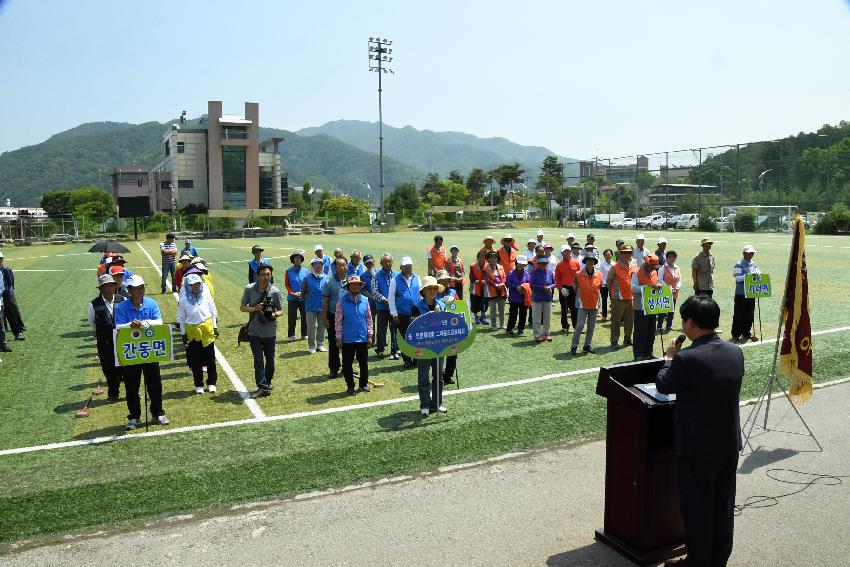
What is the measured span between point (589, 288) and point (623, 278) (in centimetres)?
87

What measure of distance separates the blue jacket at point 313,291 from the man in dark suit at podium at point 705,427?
9354mm

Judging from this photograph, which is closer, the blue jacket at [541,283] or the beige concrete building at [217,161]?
the blue jacket at [541,283]

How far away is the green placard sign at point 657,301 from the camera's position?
1157 cm

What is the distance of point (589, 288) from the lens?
42.2 ft

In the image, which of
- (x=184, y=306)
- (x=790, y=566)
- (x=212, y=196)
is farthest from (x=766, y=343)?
(x=212, y=196)

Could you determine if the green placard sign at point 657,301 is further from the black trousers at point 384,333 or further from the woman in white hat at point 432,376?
the black trousers at point 384,333

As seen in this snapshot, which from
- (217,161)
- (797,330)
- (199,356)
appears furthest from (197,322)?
(217,161)

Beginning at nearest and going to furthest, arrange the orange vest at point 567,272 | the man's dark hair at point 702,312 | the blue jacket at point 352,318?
the man's dark hair at point 702,312, the blue jacket at point 352,318, the orange vest at point 567,272

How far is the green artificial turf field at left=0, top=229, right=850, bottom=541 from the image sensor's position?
6.79 metres

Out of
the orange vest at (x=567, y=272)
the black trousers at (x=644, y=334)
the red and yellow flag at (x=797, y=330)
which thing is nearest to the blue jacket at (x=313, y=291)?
the orange vest at (x=567, y=272)

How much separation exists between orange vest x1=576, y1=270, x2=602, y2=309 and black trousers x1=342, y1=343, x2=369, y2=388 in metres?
4.62

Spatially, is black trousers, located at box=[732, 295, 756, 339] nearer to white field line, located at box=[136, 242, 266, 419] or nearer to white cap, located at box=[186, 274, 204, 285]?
white field line, located at box=[136, 242, 266, 419]

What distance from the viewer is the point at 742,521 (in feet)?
19.7

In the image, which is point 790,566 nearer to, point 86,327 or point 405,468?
point 405,468
